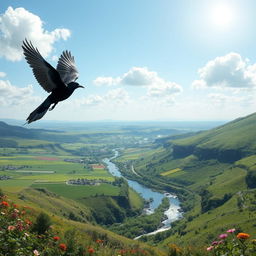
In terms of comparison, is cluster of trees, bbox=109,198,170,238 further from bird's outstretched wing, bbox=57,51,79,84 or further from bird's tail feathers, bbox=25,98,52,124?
bird's tail feathers, bbox=25,98,52,124

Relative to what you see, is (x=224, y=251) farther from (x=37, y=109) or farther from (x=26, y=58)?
(x=26, y=58)

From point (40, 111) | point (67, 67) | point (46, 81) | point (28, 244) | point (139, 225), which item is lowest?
point (139, 225)

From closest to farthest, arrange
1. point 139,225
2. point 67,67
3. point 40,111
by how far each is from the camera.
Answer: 1. point 40,111
2. point 67,67
3. point 139,225

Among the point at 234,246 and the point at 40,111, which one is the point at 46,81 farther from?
the point at 234,246

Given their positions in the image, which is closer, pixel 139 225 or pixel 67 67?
pixel 67 67

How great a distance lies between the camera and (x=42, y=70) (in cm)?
830

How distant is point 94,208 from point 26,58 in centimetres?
19150

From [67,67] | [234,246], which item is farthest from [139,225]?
[67,67]

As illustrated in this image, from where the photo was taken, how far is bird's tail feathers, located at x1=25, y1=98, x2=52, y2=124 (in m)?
7.64

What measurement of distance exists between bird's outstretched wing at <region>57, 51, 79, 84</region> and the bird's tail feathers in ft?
6.35

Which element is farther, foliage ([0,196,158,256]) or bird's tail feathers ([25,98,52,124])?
foliage ([0,196,158,256])

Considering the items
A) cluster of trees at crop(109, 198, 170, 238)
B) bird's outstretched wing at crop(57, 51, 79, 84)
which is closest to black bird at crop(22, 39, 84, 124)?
bird's outstretched wing at crop(57, 51, 79, 84)

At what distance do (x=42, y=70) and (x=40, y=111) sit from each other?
1.22 metres

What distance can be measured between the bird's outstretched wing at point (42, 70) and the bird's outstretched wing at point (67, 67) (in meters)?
1.39
